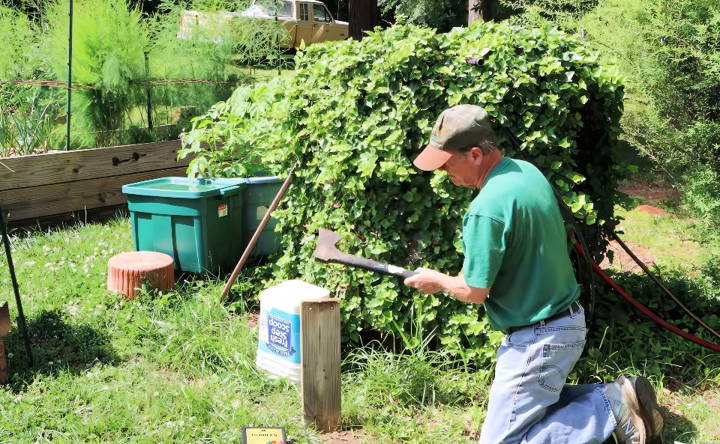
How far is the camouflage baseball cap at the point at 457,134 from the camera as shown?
287 cm

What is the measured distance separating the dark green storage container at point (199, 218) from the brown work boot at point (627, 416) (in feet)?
10.6

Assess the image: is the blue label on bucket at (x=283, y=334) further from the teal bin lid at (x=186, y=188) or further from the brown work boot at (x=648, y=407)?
the brown work boot at (x=648, y=407)

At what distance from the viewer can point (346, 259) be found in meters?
3.49

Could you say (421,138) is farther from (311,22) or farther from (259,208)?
(311,22)

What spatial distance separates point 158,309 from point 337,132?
1.82 metres

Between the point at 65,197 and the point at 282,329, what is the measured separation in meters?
4.01

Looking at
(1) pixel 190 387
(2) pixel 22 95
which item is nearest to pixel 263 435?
(1) pixel 190 387

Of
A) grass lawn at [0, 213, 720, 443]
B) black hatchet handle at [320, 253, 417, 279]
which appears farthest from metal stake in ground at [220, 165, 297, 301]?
black hatchet handle at [320, 253, 417, 279]

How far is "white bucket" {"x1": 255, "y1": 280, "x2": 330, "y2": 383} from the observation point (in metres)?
3.93

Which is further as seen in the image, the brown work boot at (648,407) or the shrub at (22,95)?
the shrub at (22,95)

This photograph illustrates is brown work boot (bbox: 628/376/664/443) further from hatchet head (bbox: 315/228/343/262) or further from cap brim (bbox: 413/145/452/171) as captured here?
hatchet head (bbox: 315/228/343/262)

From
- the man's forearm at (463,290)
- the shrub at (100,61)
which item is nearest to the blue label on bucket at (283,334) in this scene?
the man's forearm at (463,290)

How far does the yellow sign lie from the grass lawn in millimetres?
143

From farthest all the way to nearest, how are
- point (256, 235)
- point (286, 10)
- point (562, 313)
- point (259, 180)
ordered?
point (286, 10), point (259, 180), point (256, 235), point (562, 313)
